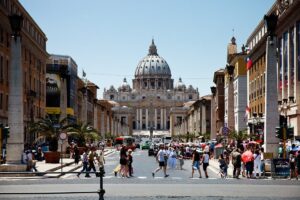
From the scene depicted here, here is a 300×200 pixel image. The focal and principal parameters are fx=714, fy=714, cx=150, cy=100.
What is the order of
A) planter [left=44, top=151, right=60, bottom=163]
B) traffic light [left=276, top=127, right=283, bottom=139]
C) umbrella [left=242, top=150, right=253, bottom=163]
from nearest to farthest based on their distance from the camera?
traffic light [left=276, top=127, right=283, bottom=139] → umbrella [left=242, top=150, right=253, bottom=163] → planter [left=44, top=151, right=60, bottom=163]

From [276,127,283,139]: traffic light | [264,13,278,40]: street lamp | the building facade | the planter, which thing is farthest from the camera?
the building facade

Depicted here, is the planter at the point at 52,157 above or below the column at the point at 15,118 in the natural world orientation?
below

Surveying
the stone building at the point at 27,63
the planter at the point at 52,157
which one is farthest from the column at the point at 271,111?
the stone building at the point at 27,63

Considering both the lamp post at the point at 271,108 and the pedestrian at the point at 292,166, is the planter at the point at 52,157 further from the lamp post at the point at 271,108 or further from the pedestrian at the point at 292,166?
the pedestrian at the point at 292,166

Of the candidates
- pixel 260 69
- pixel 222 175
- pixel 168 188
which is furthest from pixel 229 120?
pixel 168 188

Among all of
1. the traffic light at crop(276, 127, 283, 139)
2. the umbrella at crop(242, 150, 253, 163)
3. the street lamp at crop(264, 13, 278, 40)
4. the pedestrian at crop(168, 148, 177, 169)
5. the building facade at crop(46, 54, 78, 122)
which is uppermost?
the building facade at crop(46, 54, 78, 122)

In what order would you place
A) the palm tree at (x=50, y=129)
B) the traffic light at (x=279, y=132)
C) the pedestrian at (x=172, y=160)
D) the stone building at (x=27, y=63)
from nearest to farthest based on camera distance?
1. the traffic light at (x=279, y=132)
2. the pedestrian at (x=172, y=160)
3. the palm tree at (x=50, y=129)
4. the stone building at (x=27, y=63)

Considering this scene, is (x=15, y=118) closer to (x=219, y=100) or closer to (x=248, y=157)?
(x=248, y=157)

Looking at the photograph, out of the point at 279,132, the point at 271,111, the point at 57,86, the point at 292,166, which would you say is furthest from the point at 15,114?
the point at 57,86

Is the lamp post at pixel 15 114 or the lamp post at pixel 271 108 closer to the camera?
the lamp post at pixel 271 108

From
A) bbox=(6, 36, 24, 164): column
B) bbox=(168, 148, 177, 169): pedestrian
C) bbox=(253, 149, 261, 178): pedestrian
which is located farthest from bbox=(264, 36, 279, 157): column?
bbox=(6, 36, 24, 164): column

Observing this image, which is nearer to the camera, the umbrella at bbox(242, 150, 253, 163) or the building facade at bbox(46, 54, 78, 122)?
the umbrella at bbox(242, 150, 253, 163)

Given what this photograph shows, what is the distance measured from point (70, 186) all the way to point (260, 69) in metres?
52.3

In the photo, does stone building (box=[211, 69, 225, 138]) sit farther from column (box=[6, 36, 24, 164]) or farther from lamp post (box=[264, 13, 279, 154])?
column (box=[6, 36, 24, 164])
